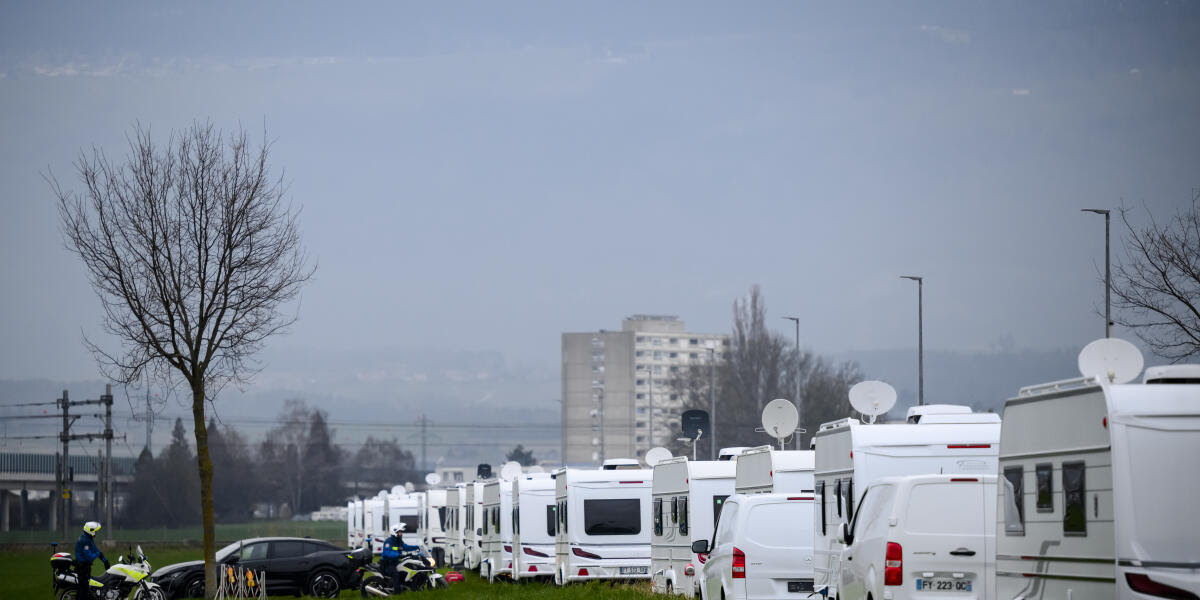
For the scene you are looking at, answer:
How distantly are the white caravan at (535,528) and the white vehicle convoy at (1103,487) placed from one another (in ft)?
71.1

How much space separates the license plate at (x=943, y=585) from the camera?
507 inches

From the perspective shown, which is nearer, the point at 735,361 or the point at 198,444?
the point at 198,444

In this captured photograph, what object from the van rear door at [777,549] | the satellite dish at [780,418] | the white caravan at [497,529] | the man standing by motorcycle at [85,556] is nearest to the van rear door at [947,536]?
the van rear door at [777,549]

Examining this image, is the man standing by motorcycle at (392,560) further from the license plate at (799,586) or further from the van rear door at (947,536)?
the van rear door at (947,536)

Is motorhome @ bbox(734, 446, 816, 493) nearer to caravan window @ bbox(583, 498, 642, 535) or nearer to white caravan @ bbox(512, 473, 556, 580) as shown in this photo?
caravan window @ bbox(583, 498, 642, 535)

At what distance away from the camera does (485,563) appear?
1527 inches

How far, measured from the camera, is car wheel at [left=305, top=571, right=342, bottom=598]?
31477 mm

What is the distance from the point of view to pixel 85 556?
25.8 m

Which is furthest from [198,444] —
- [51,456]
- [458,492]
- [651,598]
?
[51,456]

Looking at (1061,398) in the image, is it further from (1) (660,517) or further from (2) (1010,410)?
(1) (660,517)

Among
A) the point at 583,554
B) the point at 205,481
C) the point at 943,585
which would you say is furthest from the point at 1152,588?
the point at 583,554

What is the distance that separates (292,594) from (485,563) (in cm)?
787

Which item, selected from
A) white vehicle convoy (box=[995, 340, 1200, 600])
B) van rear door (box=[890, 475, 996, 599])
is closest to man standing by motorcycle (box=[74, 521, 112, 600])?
van rear door (box=[890, 475, 996, 599])

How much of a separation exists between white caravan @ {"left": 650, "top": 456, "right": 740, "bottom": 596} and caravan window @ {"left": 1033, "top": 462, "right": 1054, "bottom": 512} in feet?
39.4
